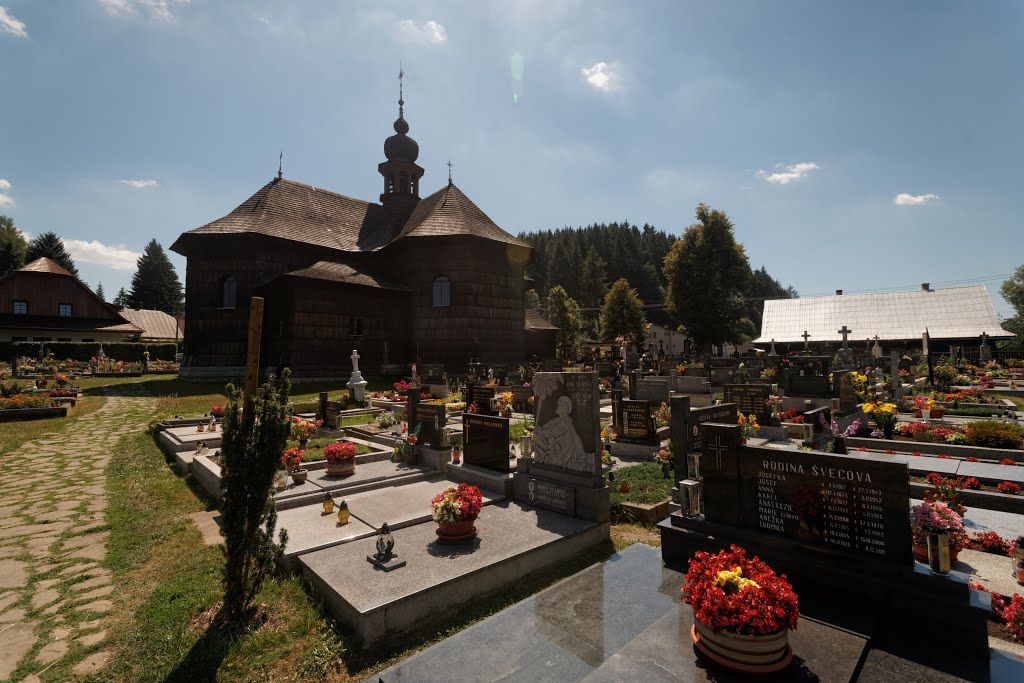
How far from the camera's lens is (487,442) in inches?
338

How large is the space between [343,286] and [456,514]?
21656 millimetres

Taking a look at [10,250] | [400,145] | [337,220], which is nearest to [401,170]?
[400,145]

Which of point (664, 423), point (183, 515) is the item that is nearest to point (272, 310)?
point (183, 515)

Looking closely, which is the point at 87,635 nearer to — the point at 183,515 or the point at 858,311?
the point at 183,515

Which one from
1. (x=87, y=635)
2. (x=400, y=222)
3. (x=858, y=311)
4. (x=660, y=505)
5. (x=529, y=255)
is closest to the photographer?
(x=87, y=635)

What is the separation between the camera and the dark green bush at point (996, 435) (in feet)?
29.4

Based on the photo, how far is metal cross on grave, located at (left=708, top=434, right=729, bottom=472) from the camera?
486 cm

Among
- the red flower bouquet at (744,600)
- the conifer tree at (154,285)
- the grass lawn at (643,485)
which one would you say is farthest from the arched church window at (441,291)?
the conifer tree at (154,285)

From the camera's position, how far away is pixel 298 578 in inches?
211

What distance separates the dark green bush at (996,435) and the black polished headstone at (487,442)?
9.45 metres

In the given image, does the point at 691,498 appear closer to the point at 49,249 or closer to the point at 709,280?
the point at 709,280

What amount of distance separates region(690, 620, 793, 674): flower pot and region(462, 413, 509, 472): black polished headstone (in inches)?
203

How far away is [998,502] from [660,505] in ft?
15.6

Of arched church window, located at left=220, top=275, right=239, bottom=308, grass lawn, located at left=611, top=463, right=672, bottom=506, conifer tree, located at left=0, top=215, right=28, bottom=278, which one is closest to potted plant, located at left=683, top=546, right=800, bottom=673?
grass lawn, located at left=611, top=463, right=672, bottom=506
